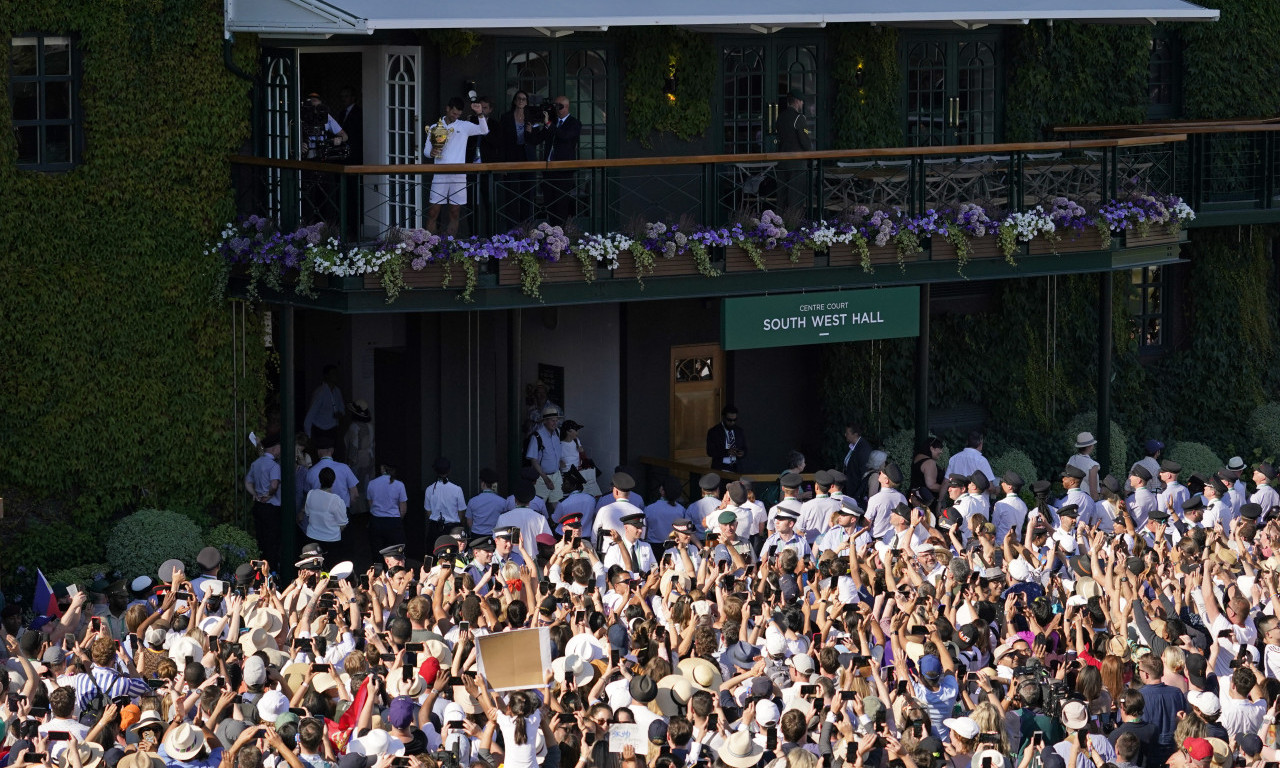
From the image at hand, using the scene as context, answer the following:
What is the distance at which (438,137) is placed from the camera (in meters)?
22.2

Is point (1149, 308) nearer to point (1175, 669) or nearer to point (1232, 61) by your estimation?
point (1232, 61)

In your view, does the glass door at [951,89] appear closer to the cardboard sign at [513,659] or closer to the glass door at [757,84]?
the glass door at [757,84]

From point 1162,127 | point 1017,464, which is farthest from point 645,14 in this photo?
point 1162,127

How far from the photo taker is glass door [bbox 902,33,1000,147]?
26844 millimetres

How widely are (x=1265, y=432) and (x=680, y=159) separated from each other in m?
10.9

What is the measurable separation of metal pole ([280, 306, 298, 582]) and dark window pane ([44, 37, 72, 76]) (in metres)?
3.07

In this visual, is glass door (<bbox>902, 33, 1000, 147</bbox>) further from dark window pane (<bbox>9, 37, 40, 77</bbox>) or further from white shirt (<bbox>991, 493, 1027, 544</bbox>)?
dark window pane (<bbox>9, 37, 40, 77</bbox>)

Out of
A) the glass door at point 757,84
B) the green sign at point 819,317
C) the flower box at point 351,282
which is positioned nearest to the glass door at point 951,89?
the glass door at point 757,84

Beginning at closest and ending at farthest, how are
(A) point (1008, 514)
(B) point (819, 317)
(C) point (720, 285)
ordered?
1. (A) point (1008, 514)
2. (C) point (720, 285)
3. (B) point (819, 317)

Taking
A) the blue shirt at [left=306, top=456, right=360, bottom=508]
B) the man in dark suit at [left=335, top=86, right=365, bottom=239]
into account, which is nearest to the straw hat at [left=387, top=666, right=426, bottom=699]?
the blue shirt at [left=306, top=456, right=360, bottom=508]

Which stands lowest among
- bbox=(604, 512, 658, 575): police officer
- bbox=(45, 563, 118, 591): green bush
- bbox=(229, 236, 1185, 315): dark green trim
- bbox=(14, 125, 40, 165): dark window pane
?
bbox=(45, 563, 118, 591): green bush

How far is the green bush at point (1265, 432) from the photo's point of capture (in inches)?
1160

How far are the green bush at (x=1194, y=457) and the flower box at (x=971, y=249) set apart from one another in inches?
203

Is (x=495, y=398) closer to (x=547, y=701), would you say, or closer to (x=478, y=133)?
(x=478, y=133)
